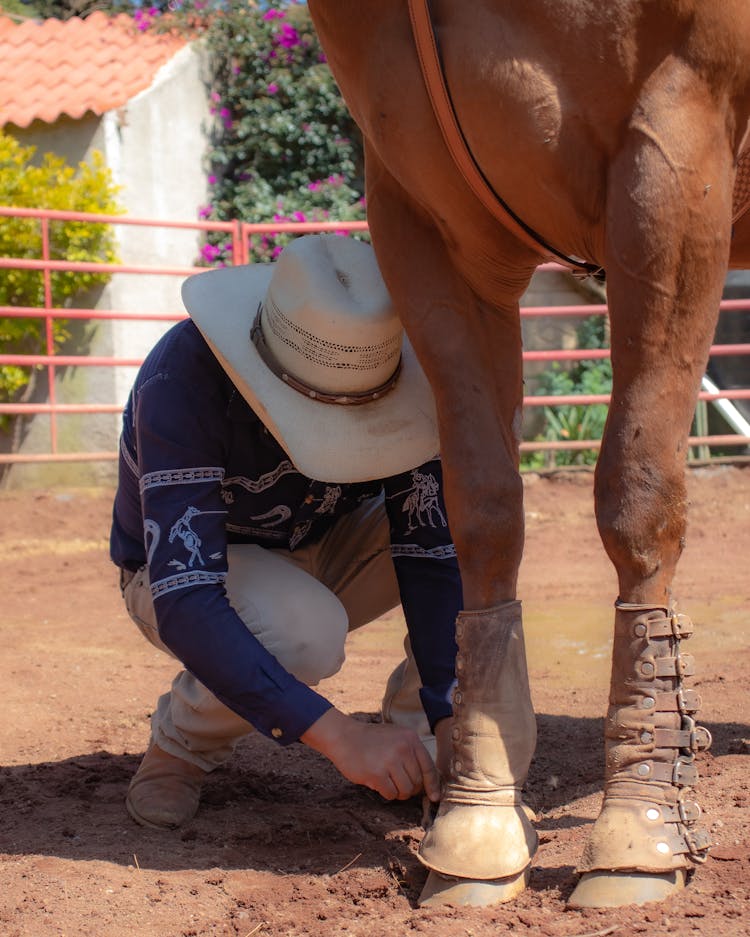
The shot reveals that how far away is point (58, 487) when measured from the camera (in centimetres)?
730

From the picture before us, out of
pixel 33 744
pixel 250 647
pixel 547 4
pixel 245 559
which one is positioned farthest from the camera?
pixel 33 744

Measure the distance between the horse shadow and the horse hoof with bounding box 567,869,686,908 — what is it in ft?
0.34

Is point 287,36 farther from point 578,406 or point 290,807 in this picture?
point 290,807

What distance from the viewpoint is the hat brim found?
210cm

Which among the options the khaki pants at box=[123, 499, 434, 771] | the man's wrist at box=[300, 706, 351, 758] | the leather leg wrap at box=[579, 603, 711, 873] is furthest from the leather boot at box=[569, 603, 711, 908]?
the khaki pants at box=[123, 499, 434, 771]

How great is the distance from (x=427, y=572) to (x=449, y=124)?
3.10ft

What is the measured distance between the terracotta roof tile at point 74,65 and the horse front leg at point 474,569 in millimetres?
6999

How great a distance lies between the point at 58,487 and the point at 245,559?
17.1 feet

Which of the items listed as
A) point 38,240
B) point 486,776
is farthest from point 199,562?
point 38,240

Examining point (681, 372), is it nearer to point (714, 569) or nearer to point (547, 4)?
point (547, 4)

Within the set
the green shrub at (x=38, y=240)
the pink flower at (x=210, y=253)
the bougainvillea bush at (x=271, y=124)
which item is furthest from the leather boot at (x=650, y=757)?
the bougainvillea bush at (x=271, y=124)

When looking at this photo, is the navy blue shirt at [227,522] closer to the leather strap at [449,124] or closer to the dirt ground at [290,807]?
the dirt ground at [290,807]

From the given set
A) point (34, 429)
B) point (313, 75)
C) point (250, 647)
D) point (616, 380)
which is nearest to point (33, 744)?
point (250, 647)

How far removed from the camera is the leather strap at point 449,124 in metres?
1.73
